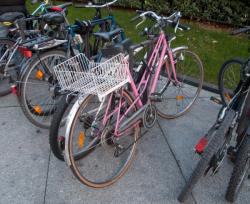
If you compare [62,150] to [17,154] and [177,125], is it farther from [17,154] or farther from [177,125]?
[177,125]

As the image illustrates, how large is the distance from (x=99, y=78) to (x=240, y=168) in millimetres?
1290

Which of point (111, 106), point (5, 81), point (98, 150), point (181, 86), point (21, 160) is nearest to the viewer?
point (111, 106)

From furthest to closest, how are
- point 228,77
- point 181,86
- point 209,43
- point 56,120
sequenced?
point 209,43
point 228,77
point 181,86
point 56,120

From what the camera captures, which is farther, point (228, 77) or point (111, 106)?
point (228, 77)

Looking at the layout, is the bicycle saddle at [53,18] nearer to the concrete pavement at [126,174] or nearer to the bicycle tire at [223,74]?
the concrete pavement at [126,174]

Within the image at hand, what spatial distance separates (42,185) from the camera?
8.91 ft

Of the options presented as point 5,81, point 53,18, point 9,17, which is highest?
point 53,18

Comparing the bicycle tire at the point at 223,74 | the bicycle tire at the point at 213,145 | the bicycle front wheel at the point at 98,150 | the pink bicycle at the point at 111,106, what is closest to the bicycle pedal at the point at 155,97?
the pink bicycle at the point at 111,106

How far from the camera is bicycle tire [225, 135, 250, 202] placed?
2299mm

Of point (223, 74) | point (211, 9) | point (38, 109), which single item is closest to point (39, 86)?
point (38, 109)

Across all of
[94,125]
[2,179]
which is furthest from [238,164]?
[2,179]

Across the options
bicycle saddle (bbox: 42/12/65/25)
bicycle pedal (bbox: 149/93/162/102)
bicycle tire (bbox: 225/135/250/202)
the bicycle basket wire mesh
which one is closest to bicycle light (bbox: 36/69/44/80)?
bicycle saddle (bbox: 42/12/65/25)

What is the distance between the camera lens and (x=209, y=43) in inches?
229

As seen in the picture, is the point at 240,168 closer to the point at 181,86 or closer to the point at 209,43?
the point at 181,86
